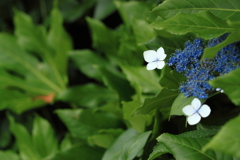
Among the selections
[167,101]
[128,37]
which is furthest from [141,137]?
[128,37]

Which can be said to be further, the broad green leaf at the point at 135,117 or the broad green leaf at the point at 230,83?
the broad green leaf at the point at 135,117

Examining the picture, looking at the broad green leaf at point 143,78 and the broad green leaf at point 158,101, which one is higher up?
the broad green leaf at point 158,101

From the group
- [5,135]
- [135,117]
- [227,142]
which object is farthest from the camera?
[5,135]

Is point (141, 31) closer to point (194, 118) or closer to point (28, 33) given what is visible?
point (194, 118)

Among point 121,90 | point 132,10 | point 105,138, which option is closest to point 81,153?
point 105,138

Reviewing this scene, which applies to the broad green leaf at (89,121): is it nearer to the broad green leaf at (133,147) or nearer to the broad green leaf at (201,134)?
the broad green leaf at (133,147)

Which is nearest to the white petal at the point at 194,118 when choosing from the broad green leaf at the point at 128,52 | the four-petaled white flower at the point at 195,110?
the four-petaled white flower at the point at 195,110
